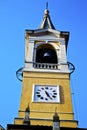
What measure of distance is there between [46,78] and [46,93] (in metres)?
1.63

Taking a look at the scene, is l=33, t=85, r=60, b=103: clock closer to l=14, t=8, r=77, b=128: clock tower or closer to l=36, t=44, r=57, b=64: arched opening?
l=14, t=8, r=77, b=128: clock tower

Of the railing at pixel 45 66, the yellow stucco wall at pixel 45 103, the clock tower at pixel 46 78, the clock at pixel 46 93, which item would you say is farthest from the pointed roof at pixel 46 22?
the clock at pixel 46 93

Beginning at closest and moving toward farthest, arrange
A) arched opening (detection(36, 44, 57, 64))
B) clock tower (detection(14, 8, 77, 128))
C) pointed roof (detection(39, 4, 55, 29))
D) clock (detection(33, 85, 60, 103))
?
clock tower (detection(14, 8, 77, 128)) → clock (detection(33, 85, 60, 103)) → arched opening (detection(36, 44, 57, 64)) → pointed roof (detection(39, 4, 55, 29))

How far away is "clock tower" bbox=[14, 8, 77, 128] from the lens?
2503cm

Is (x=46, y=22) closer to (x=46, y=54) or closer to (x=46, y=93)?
(x=46, y=54)

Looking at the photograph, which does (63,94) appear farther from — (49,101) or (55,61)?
(55,61)

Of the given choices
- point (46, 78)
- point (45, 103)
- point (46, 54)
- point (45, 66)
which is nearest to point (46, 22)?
point (46, 54)

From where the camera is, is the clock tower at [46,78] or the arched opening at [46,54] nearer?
the clock tower at [46,78]

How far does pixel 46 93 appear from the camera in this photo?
26.6m

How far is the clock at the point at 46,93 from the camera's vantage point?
26141mm

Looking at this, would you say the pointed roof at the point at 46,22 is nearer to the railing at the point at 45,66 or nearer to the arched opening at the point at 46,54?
the arched opening at the point at 46,54

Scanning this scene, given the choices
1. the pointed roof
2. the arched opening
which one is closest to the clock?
the arched opening

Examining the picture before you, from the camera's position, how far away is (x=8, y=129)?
21.5 meters

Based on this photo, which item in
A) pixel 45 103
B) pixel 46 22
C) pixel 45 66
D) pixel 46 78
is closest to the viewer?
pixel 45 103
